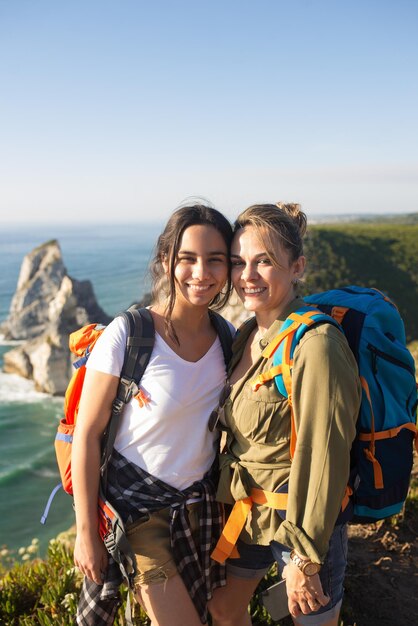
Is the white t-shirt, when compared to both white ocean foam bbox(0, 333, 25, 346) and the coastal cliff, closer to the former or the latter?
the coastal cliff

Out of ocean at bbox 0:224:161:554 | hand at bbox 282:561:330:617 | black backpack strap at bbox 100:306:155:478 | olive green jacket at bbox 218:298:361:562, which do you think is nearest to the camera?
olive green jacket at bbox 218:298:361:562

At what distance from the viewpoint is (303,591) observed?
237 cm

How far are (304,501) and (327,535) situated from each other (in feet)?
0.56

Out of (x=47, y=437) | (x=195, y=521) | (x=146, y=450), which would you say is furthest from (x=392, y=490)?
(x=47, y=437)

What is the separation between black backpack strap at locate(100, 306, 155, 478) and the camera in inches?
103

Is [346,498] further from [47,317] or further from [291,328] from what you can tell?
[47,317]

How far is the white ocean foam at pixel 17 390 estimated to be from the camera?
141 feet

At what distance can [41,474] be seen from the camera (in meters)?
28.7

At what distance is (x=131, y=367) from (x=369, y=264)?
3757 centimetres

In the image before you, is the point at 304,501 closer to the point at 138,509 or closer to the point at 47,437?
the point at 138,509

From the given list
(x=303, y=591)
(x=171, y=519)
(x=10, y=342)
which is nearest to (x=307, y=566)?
(x=303, y=591)

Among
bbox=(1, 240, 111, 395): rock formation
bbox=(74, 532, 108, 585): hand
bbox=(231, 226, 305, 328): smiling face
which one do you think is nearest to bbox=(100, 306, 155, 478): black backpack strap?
bbox=(74, 532, 108, 585): hand

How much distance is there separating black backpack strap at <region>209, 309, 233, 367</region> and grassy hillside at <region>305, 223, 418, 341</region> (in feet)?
94.2

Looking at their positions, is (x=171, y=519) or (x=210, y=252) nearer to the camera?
(x=171, y=519)
